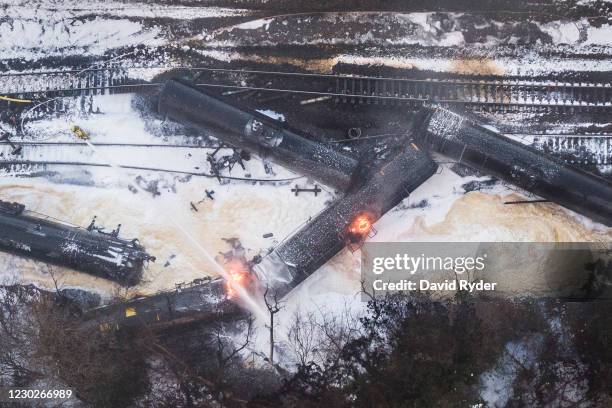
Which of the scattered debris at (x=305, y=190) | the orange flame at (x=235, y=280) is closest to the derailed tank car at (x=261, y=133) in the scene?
the scattered debris at (x=305, y=190)

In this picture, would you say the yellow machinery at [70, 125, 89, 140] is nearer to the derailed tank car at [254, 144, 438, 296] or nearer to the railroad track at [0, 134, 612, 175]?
the railroad track at [0, 134, 612, 175]

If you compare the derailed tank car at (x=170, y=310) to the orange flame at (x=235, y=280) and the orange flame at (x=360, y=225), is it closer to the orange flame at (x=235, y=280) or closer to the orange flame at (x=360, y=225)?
the orange flame at (x=235, y=280)

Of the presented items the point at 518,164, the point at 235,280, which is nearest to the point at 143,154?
the point at 235,280

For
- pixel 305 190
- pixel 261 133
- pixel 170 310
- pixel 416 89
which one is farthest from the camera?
pixel 416 89

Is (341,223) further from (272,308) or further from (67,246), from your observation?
(67,246)

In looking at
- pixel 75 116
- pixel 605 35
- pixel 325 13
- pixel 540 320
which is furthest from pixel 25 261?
pixel 605 35

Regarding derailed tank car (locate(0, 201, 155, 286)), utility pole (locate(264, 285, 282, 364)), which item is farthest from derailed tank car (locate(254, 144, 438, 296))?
derailed tank car (locate(0, 201, 155, 286))
